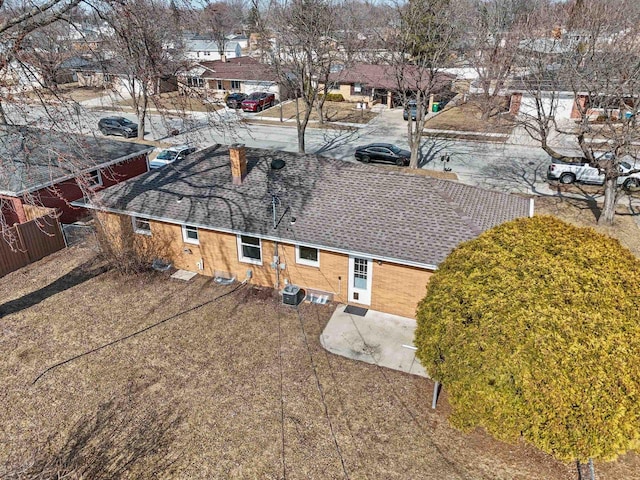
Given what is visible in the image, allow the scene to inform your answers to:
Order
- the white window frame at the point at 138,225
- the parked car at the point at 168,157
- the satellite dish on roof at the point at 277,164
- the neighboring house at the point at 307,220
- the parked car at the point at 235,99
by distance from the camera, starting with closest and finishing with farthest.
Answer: the neighboring house at the point at 307,220, the satellite dish on roof at the point at 277,164, the white window frame at the point at 138,225, the parked car at the point at 168,157, the parked car at the point at 235,99

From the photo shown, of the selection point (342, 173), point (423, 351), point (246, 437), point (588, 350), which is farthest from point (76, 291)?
point (588, 350)

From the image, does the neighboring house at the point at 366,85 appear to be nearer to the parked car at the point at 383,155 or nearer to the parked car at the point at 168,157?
the parked car at the point at 383,155

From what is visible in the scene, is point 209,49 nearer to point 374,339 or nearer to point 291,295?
point 291,295

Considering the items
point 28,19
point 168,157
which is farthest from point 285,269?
point 168,157

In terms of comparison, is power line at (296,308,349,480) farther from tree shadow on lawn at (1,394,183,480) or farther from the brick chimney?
the brick chimney

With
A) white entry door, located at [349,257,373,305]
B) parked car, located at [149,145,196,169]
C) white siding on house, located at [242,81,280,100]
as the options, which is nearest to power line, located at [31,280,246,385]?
white entry door, located at [349,257,373,305]

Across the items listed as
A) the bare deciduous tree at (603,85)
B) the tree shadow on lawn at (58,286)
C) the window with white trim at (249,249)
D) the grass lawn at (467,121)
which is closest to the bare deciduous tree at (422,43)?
the bare deciduous tree at (603,85)
